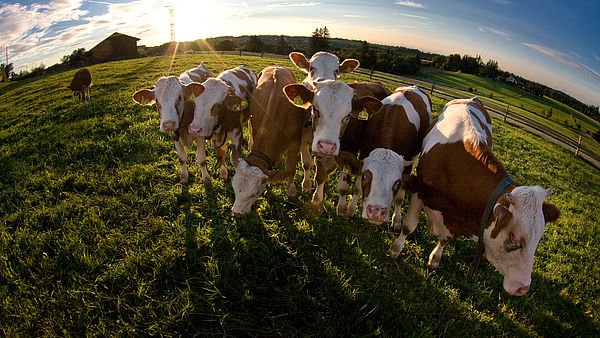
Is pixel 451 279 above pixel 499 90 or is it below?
below

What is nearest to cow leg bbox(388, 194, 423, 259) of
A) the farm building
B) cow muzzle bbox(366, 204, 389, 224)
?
cow muzzle bbox(366, 204, 389, 224)

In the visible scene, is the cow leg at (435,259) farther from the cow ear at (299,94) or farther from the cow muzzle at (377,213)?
the cow ear at (299,94)

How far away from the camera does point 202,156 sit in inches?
214

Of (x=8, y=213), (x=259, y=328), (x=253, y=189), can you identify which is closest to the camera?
(x=259, y=328)

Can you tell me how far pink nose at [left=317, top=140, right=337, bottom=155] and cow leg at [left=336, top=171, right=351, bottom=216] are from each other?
124 centimetres

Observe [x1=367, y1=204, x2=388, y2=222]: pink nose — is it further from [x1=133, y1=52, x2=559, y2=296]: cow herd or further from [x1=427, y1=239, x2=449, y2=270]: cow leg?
[x1=427, y1=239, x2=449, y2=270]: cow leg

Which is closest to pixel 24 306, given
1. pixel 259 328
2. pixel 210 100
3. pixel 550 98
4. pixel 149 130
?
pixel 259 328

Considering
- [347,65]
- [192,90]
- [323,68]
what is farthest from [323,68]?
[192,90]

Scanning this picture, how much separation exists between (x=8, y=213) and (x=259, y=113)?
454 centimetres

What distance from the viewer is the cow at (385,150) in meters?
3.22

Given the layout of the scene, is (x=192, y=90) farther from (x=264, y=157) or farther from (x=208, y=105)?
(x=264, y=157)

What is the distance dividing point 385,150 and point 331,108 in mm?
944

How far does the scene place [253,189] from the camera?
3699mm

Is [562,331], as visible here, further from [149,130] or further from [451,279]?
[149,130]
